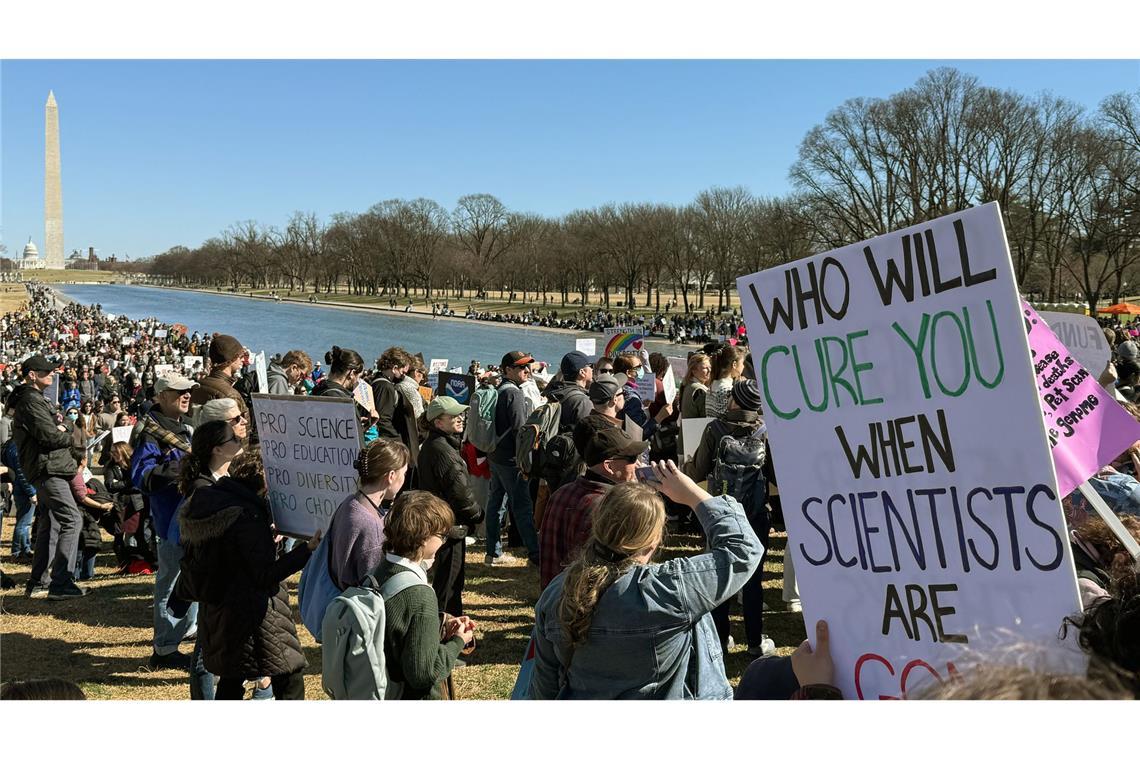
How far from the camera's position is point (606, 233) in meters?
96.8

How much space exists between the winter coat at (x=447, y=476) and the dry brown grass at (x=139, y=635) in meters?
0.91

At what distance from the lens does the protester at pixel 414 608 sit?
3.41 m

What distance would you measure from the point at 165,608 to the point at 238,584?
2.12 m

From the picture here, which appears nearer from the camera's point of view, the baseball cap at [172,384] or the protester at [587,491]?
the protester at [587,491]

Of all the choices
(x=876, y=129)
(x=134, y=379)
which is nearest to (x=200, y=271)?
(x=876, y=129)

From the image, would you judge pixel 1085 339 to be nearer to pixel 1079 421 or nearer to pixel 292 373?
pixel 1079 421

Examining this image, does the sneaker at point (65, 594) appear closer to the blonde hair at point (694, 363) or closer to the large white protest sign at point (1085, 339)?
the blonde hair at point (694, 363)

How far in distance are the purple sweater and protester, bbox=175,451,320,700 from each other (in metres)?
0.33

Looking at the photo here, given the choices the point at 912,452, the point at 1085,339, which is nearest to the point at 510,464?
the point at 1085,339

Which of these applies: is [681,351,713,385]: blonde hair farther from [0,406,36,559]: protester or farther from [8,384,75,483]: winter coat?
[0,406,36,559]: protester

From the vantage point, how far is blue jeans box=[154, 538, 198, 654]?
5992 mm

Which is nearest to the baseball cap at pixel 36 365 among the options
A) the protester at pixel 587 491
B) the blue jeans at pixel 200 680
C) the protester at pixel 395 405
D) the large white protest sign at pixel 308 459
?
the protester at pixel 395 405

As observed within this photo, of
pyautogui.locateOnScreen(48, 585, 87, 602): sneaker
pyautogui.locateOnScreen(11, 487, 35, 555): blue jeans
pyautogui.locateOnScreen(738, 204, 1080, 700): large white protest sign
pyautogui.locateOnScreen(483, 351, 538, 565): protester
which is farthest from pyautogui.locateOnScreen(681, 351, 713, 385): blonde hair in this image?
pyautogui.locateOnScreen(11, 487, 35, 555): blue jeans

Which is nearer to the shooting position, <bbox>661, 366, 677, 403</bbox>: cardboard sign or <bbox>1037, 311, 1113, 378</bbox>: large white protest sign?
<bbox>1037, 311, 1113, 378</bbox>: large white protest sign
